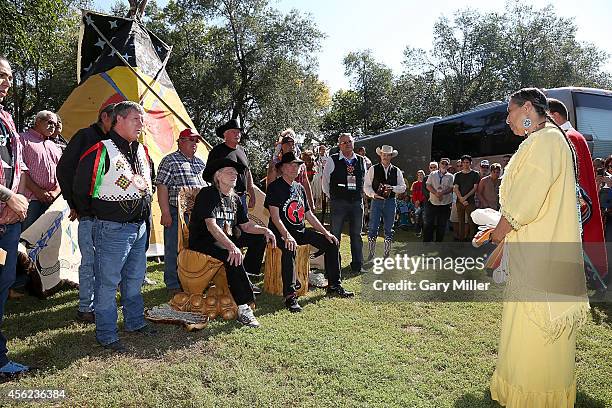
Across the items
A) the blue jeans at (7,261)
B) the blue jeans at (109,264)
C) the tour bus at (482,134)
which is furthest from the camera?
the tour bus at (482,134)

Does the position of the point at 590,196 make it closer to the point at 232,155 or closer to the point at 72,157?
the point at 232,155

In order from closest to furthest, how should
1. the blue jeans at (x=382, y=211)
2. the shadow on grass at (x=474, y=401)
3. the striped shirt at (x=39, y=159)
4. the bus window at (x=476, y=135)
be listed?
1. the shadow on grass at (x=474, y=401)
2. the striped shirt at (x=39, y=159)
3. the blue jeans at (x=382, y=211)
4. the bus window at (x=476, y=135)

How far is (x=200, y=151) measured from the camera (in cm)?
779

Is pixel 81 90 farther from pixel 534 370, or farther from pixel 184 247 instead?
pixel 534 370

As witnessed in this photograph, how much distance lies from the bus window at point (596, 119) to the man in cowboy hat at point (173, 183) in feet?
25.7

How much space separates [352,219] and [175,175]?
2.77m

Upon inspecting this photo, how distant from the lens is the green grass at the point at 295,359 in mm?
3143

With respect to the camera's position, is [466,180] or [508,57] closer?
[466,180]

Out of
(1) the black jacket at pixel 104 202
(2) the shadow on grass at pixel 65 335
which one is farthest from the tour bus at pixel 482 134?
(1) the black jacket at pixel 104 202

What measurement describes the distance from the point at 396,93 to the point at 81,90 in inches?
1306

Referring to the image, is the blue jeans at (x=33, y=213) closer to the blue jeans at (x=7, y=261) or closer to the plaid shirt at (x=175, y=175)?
the plaid shirt at (x=175, y=175)

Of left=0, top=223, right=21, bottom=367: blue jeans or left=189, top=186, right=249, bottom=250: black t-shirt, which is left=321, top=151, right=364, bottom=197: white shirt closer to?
left=189, top=186, right=249, bottom=250: black t-shirt

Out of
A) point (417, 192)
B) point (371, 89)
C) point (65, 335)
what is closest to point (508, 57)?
point (371, 89)

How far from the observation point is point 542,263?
2791 millimetres
